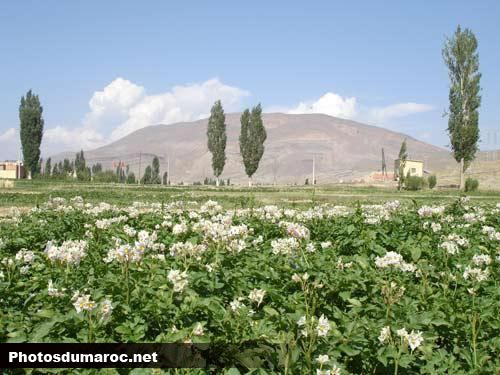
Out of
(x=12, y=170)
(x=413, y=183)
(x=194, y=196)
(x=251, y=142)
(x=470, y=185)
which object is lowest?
(x=194, y=196)

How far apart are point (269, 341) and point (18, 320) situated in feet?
5.67

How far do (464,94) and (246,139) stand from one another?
32.3 metres

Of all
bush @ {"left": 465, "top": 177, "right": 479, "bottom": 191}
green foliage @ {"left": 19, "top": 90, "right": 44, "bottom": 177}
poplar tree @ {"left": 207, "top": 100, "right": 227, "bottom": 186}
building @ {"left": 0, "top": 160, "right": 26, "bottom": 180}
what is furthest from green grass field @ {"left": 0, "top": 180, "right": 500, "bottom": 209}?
building @ {"left": 0, "top": 160, "right": 26, "bottom": 180}

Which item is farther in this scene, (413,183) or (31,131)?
(31,131)

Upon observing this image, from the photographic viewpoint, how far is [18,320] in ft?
12.3

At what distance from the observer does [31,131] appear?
242ft

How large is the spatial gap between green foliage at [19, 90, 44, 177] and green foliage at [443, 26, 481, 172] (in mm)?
52513

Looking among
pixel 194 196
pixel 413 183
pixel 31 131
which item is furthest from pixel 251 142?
pixel 194 196

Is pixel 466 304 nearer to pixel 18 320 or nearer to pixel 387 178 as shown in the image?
pixel 18 320

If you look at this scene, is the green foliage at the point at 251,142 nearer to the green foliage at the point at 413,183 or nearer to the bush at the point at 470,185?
the green foliage at the point at 413,183

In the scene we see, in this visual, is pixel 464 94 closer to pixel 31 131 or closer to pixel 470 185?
pixel 470 185

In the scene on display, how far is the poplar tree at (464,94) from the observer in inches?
2148

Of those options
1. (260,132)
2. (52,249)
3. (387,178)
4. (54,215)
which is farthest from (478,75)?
(52,249)

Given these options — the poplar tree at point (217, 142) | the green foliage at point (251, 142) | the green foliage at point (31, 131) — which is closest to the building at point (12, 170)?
the green foliage at point (31, 131)
